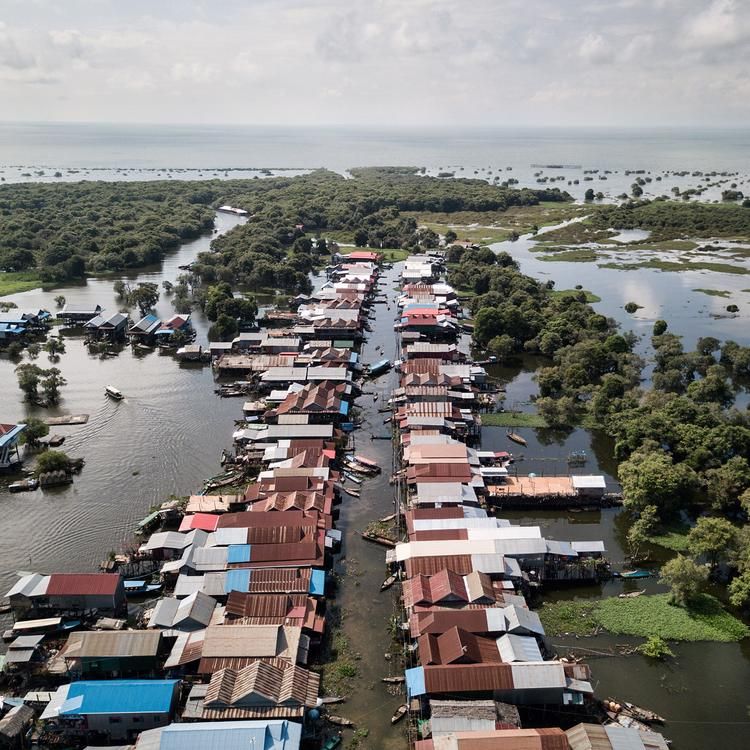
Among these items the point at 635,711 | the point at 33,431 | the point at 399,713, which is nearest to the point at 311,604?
the point at 399,713

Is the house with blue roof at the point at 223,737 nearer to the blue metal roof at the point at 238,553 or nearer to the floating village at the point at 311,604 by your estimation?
the floating village at the point at 311,604

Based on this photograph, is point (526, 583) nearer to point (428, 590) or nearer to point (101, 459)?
point (428, 590)

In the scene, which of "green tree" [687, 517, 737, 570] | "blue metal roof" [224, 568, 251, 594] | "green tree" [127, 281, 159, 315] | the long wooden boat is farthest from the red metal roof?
"green tree" [127, 281, 159, 315]

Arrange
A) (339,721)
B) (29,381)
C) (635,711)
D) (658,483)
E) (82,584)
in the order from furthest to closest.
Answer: (29,381) < (658,483) < (82,584) < (635,711) < (339,721)

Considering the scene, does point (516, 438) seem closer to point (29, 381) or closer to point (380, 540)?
point (380, 540)

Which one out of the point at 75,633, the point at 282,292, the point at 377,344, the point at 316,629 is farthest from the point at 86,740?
the point at 282,292
